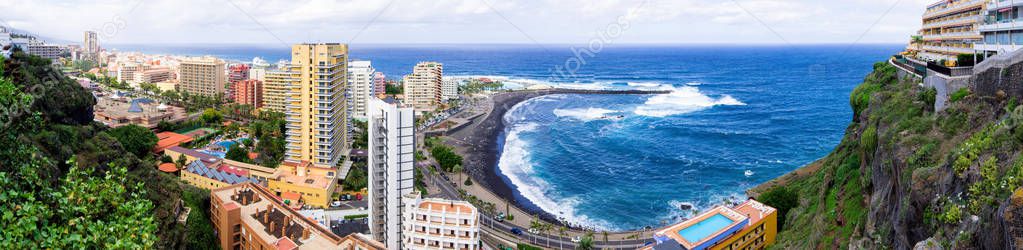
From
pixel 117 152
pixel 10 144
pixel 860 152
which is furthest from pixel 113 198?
pixel 117 152

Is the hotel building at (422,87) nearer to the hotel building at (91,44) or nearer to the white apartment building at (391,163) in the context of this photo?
the white apartment building at (391,163)

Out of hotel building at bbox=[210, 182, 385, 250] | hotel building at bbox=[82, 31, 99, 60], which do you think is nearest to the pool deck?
hotel building at bbox=[210, 182, 385, 250]

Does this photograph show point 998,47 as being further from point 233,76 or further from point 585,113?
point 233,76

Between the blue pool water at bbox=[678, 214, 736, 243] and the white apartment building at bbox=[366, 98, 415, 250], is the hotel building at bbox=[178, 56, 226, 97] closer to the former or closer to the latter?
the white apartment building at bbox=[366, 98, 415, 250]

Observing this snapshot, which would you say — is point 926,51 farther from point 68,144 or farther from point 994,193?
point 68,144

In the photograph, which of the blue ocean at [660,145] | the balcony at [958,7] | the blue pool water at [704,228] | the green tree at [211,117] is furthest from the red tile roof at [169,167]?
the balcony at [958,7]

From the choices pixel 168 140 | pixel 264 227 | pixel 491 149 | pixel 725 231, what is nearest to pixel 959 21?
pixel 725 231

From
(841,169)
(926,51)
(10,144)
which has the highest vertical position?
(926,51)
